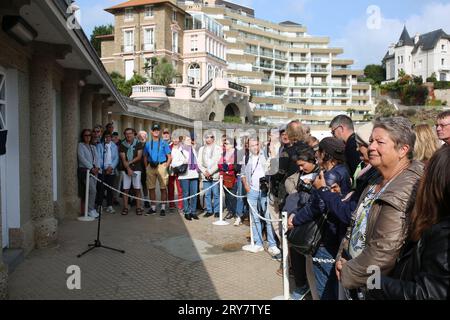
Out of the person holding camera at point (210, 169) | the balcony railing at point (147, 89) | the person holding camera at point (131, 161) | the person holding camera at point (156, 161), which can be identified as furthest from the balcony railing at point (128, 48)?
the person holding camera at point (210, 169)

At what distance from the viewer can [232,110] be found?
203 feet

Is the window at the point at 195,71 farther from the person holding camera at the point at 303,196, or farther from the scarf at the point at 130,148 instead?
the person holding camera at the point at 303,196

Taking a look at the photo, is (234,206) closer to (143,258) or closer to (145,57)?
(143,258)

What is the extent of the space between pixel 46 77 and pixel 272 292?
17.9 feet

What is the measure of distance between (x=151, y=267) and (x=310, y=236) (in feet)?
9.59

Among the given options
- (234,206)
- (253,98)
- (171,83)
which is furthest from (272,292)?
(253,98)

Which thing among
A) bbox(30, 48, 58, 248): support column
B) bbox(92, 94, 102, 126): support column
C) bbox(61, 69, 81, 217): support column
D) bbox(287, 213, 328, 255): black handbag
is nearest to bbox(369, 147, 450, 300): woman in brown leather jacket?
bbox(287, 213, 328, 255): black handbag

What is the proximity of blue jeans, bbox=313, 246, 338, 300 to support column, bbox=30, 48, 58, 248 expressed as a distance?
4.91m

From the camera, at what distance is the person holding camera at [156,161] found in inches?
413

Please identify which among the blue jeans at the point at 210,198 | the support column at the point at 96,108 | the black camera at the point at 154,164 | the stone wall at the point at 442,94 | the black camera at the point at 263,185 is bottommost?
the blue jeans at the point at 210,198

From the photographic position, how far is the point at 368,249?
302 cm

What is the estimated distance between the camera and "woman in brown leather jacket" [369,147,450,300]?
218 centimetres

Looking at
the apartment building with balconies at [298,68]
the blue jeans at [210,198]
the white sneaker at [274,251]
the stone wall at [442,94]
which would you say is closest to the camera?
the white sneaker at [274,251]

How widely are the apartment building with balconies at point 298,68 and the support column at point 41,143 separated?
76.2 metres
